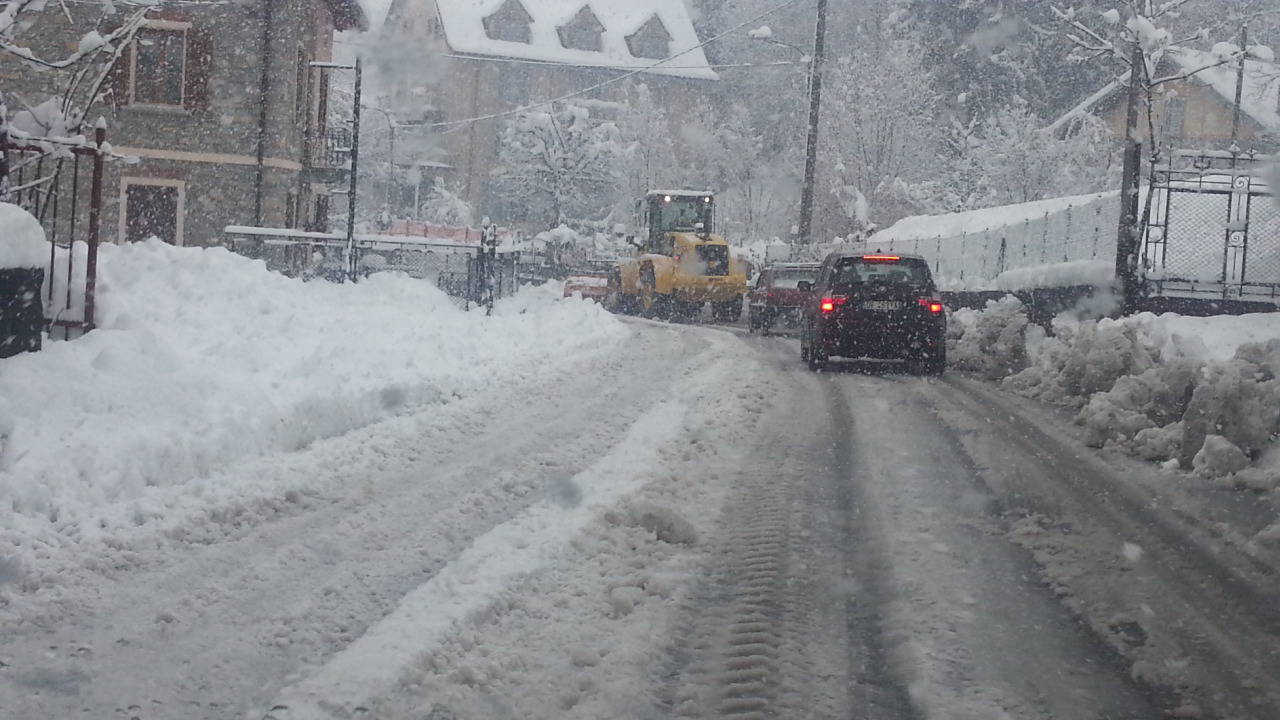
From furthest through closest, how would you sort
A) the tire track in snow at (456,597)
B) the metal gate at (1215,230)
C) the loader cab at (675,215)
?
the loader cab at (675,215) → the metal gate at (1215,230) → the tire track in snow at (456,597)

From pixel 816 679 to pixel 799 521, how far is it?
2.69 m

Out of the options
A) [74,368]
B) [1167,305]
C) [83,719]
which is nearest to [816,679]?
A: [83,719]

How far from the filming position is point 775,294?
84.6 feet

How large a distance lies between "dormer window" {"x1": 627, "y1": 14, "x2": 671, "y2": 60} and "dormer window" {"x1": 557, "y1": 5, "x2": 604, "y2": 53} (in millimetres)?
2054

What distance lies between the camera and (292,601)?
5172mm

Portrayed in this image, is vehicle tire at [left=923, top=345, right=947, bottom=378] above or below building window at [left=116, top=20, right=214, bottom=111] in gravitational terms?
below

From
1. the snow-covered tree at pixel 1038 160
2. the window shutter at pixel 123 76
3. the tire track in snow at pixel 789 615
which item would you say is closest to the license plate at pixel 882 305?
the tire track in snow at pixel 789 615

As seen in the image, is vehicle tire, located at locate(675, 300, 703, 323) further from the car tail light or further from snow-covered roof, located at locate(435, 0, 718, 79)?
snow-covered roof, located at locate(435, 0, 718, 79)

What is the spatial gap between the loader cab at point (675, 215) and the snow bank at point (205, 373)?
1591 centimetres

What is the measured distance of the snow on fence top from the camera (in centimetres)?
2695

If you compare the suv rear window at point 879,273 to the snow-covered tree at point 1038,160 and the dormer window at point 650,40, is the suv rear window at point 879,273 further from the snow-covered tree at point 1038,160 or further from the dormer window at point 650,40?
the dormer window at point 650,40

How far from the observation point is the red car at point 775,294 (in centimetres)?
2575

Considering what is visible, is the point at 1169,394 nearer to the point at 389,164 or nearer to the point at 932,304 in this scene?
the point at 932,304

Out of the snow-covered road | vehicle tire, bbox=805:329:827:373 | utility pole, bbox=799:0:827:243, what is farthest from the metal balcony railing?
the snow-covered road
